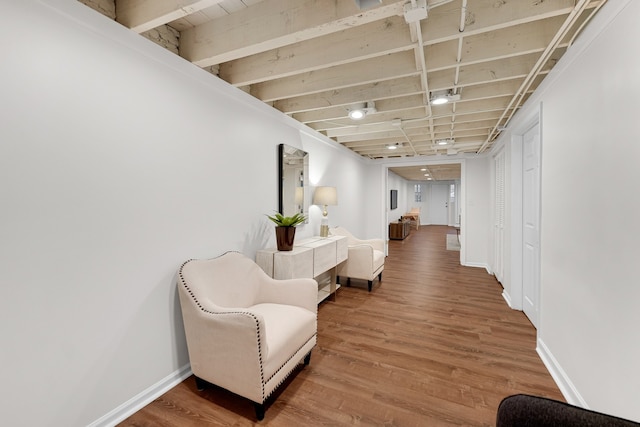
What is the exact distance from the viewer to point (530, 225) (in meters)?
3.08

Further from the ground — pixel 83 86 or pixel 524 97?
pixel 524 97

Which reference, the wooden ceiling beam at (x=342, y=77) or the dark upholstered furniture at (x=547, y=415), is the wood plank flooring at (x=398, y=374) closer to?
the dark upholstered furniture at (x=547, y=415)

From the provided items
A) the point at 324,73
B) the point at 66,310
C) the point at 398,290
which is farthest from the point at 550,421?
the point at 398,290

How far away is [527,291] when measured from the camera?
318cm

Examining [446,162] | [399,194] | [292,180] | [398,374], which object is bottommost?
[398,374]

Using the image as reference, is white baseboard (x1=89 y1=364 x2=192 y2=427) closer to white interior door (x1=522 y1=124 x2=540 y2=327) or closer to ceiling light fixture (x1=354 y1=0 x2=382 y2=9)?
ceiling light fixture (x1=354 y1=0 x2=382 y2=9)

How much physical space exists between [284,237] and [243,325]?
A: 1.23m

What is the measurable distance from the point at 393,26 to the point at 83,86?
190cm

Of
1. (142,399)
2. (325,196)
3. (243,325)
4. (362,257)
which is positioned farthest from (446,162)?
(142,399)

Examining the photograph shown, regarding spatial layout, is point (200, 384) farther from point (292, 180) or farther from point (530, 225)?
point (530, 225)

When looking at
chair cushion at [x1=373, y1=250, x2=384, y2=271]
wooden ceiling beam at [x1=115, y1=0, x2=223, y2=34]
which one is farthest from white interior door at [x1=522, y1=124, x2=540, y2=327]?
wooden ceiling beam at [x1=115, y1=0, x2=223, y2=34]

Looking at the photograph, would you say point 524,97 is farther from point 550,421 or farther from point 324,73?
point 550,421

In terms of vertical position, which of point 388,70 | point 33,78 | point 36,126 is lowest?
point 36,126

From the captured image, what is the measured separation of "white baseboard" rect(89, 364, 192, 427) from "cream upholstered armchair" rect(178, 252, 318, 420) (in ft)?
0.70
